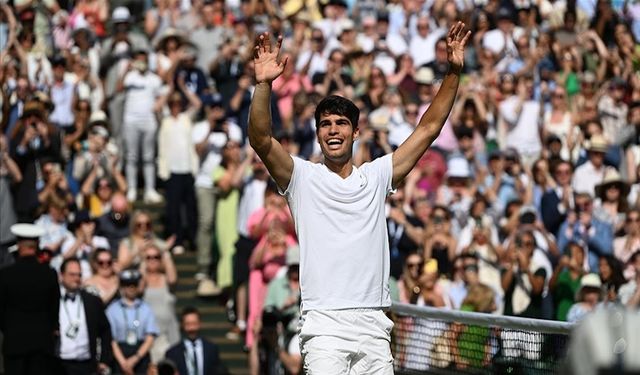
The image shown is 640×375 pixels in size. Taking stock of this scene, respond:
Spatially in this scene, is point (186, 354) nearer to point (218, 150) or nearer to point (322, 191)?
point (218, 150)

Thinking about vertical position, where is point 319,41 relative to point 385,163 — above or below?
above

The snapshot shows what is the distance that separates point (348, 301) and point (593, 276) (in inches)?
338

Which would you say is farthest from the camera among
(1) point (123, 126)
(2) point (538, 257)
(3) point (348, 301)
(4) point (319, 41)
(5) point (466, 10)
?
(5) point (466, 10)

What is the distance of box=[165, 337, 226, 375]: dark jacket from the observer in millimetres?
15844

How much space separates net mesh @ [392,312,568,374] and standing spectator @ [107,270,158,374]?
4.78m

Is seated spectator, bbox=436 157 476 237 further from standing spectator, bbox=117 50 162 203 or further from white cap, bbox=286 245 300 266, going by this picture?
standing spectator, bbox=117 50 162 203

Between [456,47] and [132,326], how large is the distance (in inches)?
344

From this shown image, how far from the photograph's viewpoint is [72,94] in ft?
69.0

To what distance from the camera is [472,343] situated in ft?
34.8

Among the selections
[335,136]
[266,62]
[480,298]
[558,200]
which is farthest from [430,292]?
[266,62]

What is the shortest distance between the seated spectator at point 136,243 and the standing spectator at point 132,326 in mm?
1142

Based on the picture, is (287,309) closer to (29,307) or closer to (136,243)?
(136,243)

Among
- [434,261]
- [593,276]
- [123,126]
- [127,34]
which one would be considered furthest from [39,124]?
[593,276]

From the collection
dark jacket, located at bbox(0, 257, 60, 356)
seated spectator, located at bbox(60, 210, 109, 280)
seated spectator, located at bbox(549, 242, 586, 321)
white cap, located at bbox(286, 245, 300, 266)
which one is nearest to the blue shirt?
seated spectator, located at bbox(60, 210, 109, 280)
